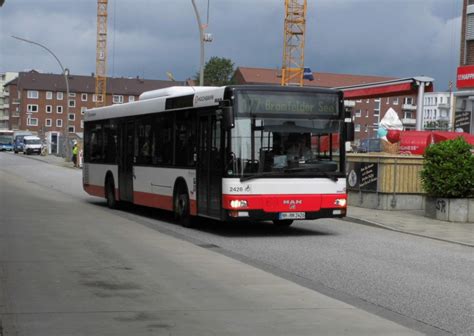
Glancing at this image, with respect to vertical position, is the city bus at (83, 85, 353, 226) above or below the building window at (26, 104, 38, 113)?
below

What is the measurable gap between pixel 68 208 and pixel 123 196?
1.76 metres

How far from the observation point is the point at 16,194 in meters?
24.9

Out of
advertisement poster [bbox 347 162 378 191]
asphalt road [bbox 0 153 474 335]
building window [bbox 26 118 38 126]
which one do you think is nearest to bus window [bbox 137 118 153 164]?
asphalt road [bbox 0 153 474 335]

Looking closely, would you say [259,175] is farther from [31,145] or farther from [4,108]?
[4,108]

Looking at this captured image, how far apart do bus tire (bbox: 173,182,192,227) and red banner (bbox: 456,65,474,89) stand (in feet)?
76.4

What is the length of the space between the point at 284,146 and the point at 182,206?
124 inches

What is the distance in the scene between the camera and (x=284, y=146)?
13664 mm

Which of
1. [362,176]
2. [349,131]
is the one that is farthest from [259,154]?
[362,176]

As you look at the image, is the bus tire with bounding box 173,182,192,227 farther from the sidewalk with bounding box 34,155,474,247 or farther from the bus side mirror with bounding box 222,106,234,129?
the sidewalk with bounding box 34,155,474,247

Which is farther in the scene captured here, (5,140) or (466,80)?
(5,140)

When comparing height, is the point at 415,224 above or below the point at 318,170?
below

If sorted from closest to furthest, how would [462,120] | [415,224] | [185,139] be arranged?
1. [185,139]
2. [415,224]
3. [462,120]

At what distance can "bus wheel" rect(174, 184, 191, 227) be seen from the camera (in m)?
15.5

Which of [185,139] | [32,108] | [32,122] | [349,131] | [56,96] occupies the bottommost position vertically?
[185,139]
